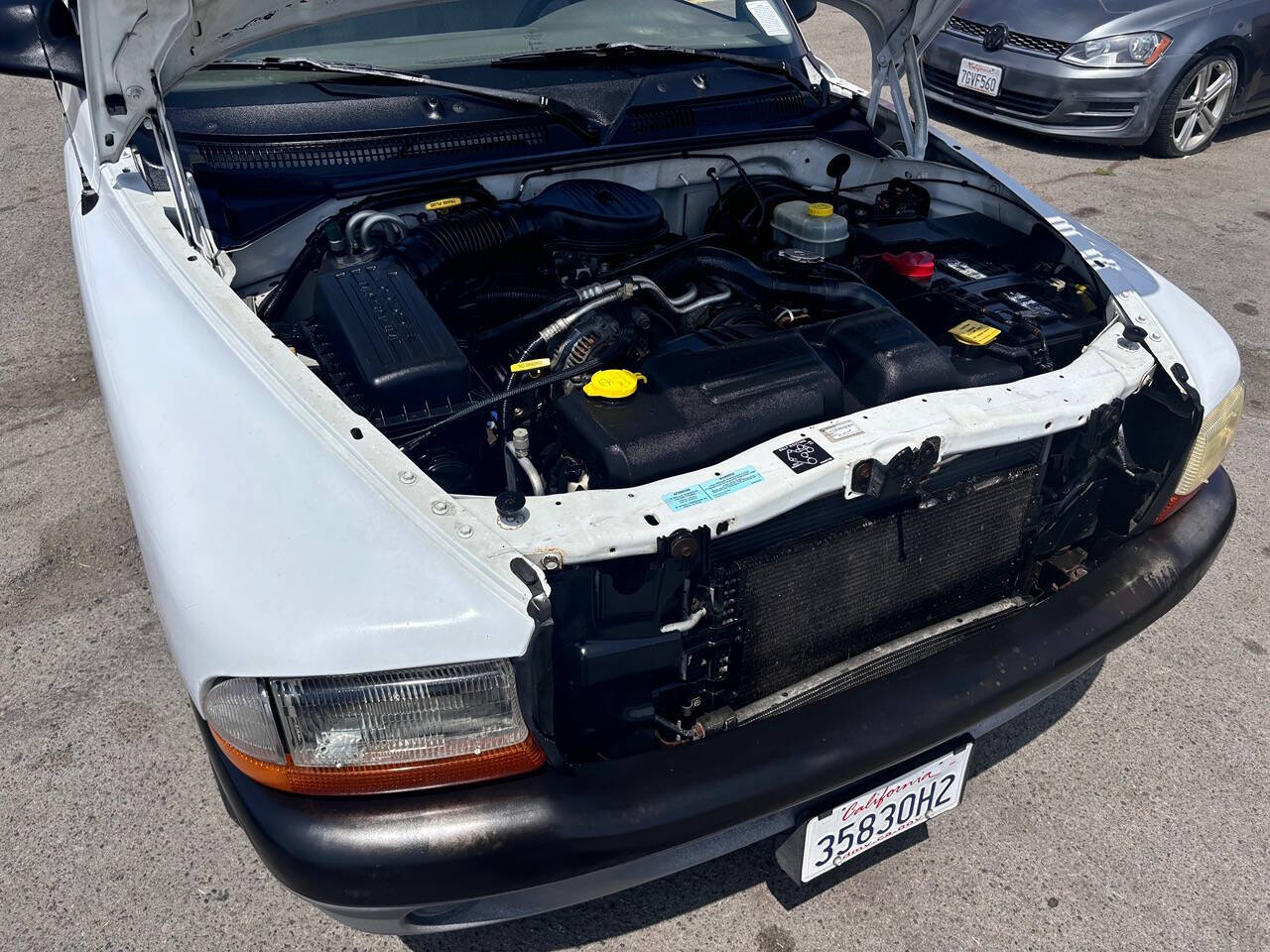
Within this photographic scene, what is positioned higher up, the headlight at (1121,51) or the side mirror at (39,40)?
the side mirror at (39,40)

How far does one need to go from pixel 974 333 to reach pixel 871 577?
1.95ft

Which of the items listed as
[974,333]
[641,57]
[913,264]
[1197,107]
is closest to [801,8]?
[641,57]

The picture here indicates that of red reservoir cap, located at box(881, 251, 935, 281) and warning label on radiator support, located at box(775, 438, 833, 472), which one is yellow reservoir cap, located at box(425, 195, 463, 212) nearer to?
red reservoir cap, located at box(881, 251, 935, 281)

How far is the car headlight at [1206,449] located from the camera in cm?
196

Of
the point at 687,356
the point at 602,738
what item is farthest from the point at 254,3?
the point at 602,738

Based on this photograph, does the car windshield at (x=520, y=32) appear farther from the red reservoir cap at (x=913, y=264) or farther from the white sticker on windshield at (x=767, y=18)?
the red reservoir cap at (x=913, y=264)

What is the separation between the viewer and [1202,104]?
6.02 metres

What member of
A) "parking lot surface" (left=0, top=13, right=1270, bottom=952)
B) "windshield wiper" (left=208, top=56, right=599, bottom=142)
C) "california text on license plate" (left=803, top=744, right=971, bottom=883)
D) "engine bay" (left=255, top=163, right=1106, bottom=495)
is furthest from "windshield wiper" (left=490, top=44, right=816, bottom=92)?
"california text on license plate" (left=803, top=744, right=971, bottom=883)

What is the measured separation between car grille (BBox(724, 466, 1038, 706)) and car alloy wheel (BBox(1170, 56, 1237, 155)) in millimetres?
5332

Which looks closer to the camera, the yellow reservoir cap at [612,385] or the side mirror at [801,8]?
the yellow reservoir cap at [612,385]

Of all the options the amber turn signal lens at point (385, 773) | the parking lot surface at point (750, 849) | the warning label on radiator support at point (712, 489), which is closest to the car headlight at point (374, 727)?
the amber turn signal lens at point (385, 773)

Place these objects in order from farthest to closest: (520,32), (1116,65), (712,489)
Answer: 1. (1116,65)
2. (520,32)
3. (712,489)

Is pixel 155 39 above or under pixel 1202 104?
above

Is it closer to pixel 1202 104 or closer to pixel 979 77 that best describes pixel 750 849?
pixel 979 77
